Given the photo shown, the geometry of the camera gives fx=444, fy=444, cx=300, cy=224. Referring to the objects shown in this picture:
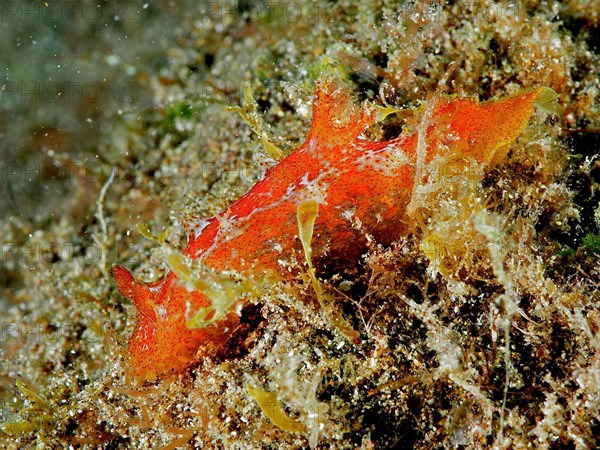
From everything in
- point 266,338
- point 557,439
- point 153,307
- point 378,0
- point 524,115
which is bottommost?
point 557,439

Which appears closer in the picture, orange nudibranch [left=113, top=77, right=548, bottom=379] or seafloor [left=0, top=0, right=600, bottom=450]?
seafloor [left=0, top=0, right=600, bottom=450]

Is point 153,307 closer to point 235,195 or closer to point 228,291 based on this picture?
point 228,291

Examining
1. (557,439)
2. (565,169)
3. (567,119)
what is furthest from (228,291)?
(567,119)

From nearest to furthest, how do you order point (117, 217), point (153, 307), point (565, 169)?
point (153, 307), point (565, 169), point (117, 217)

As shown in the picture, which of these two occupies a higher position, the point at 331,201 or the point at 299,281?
the point at 331,201

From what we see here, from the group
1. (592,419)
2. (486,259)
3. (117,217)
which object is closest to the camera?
(592,419)
